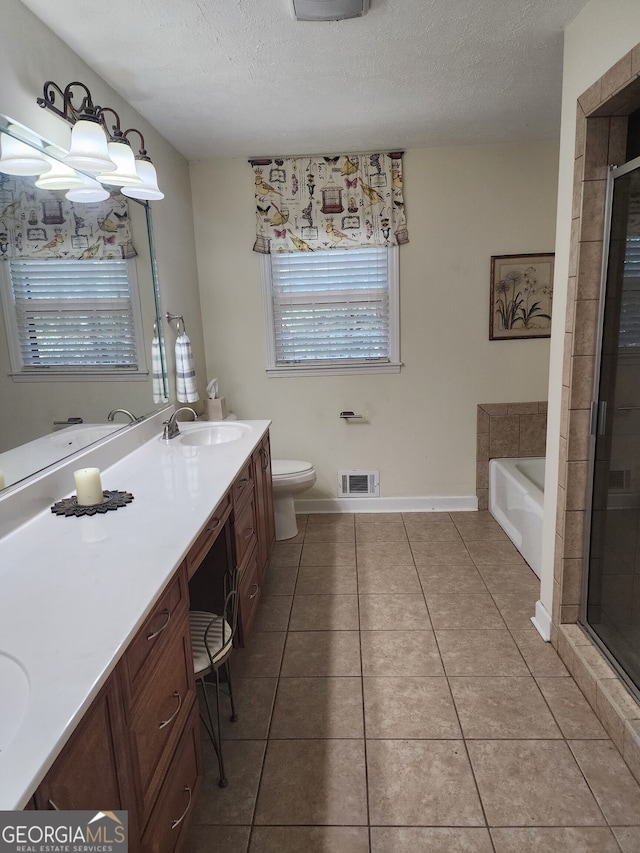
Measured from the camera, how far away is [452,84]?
96.0 inches

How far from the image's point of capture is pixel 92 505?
1699mm

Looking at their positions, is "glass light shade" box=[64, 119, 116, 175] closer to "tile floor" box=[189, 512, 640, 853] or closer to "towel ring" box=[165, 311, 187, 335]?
"towel ring" box=[165, 311, 187, 335]

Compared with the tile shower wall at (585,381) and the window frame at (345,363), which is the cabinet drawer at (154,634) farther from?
the window frame at (345,363)

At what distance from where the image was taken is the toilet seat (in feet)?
10.7

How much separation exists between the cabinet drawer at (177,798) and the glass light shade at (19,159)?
168cm

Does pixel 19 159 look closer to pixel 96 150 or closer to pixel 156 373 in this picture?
pixel 96 150

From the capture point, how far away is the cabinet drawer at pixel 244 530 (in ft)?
6.94

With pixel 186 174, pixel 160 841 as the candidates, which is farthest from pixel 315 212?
pixel 160 841

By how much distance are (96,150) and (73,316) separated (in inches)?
22.7

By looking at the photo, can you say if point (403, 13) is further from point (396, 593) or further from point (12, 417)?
point (396, 593)

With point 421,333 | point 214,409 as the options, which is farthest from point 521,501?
point 214,409

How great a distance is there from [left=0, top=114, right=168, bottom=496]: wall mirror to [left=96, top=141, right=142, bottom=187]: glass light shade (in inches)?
4.3

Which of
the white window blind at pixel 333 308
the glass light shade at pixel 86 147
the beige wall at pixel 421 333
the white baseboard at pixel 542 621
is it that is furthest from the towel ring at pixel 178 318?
the white baseboard at pixel 542 621

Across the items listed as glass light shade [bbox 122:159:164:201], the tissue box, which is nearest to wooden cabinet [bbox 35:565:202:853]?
glass light shade [bbox 122:159:164:201]
